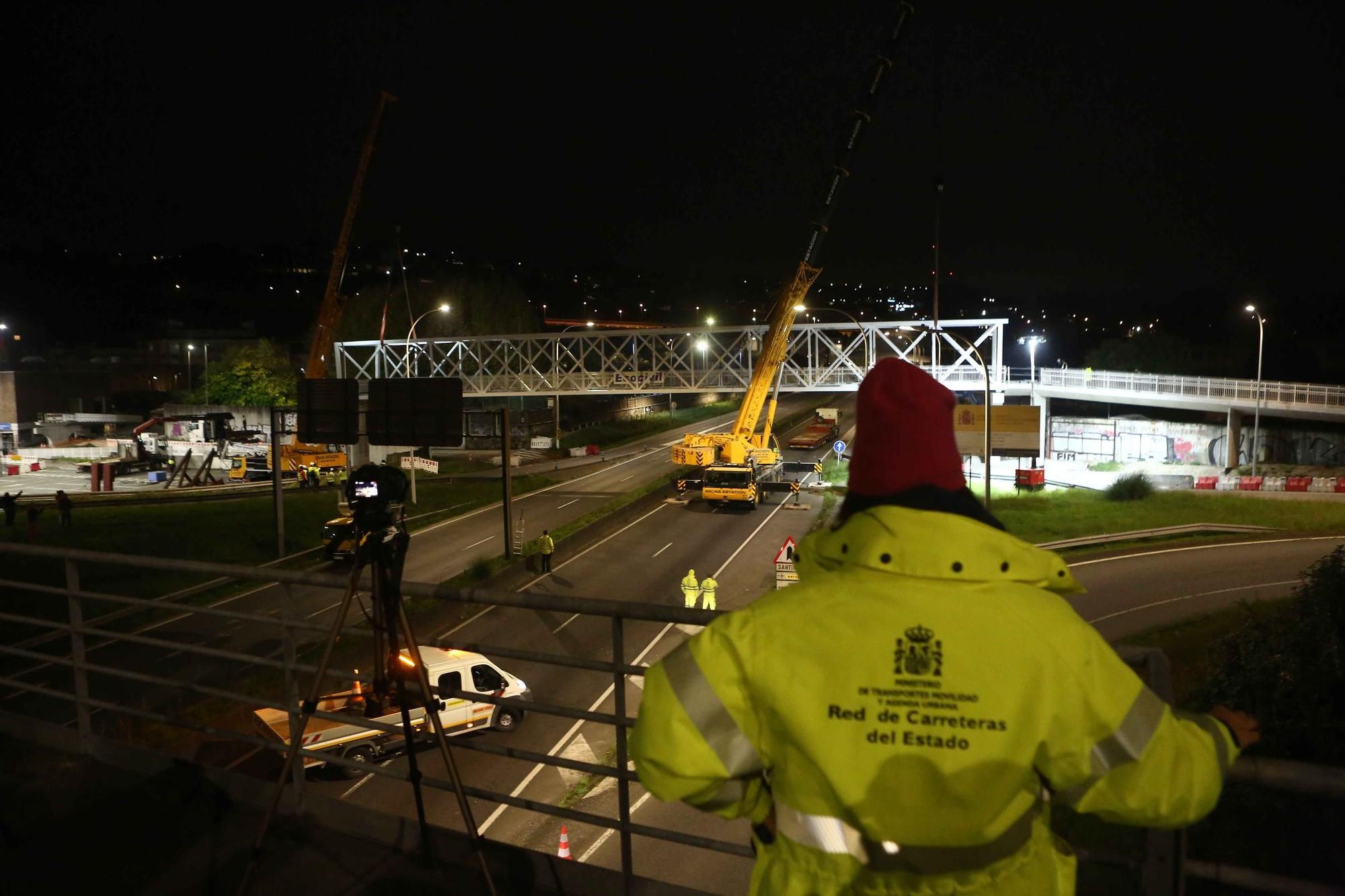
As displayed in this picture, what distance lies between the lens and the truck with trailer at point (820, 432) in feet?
189

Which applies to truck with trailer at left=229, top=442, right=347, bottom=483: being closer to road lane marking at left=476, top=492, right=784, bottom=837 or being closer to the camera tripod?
road lane marking at left=476, top=492, right=784, bottom=837

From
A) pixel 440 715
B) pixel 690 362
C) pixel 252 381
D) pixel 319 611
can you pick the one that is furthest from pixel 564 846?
pixel 252 381

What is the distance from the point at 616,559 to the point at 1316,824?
2338 cm

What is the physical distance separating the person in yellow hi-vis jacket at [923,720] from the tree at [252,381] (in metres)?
65.3

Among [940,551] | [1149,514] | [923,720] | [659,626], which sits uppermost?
[940,551]

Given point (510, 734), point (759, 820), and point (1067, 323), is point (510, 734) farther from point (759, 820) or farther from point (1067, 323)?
point (1067, 323)

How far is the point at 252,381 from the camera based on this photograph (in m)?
62.2

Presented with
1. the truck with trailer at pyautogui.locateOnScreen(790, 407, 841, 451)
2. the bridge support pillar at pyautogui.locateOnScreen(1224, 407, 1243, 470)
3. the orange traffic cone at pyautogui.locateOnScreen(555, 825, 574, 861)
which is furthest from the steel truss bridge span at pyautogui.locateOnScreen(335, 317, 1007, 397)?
the orange traffic cone at pyautogui.locateOnScreen(555, 825, 574, 861)

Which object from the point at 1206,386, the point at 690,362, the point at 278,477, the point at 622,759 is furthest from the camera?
the point at 690,362

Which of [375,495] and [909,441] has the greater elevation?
[909,441]

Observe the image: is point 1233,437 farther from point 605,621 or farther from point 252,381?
point 252,381

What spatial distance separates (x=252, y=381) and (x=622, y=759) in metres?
66.5

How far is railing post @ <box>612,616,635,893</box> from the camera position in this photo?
304cm

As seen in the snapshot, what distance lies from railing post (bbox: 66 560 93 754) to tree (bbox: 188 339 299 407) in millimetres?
61265
